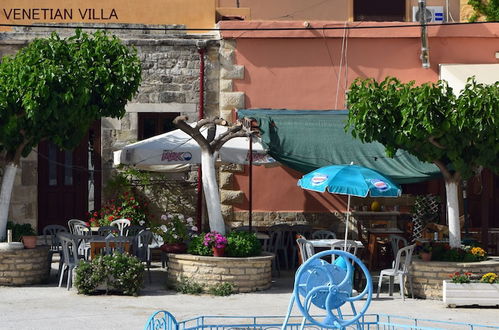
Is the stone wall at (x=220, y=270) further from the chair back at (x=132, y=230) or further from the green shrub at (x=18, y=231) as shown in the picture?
the chair back at (x=132, y=230)

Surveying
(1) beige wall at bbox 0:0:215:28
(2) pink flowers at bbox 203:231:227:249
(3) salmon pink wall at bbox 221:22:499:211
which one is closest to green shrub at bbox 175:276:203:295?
(2) pink flowers at bbox 203:231:227:249

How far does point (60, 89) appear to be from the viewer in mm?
14430

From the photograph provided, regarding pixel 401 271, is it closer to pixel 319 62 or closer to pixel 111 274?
pixel 111 274

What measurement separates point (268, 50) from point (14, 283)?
6.74 m

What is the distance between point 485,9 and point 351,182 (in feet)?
27.7

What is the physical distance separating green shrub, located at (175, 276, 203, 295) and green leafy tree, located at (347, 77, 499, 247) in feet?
10.4

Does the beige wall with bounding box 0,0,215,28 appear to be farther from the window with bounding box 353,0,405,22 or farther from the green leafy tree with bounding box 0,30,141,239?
the window with bounding box 353,0,405,22

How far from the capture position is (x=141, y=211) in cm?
1806

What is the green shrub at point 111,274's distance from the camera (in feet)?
44.7

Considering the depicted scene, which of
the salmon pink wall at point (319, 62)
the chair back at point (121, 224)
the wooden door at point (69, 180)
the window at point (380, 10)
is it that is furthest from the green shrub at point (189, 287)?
the window at point (380, 10)

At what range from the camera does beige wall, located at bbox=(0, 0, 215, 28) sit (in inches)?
747

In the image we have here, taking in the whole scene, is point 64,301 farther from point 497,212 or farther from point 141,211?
point 497,212

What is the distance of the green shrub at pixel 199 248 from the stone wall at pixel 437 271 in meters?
3.00

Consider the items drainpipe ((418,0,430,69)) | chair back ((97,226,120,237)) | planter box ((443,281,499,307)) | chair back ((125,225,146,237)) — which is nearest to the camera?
planter box ((443,281,499,307))
